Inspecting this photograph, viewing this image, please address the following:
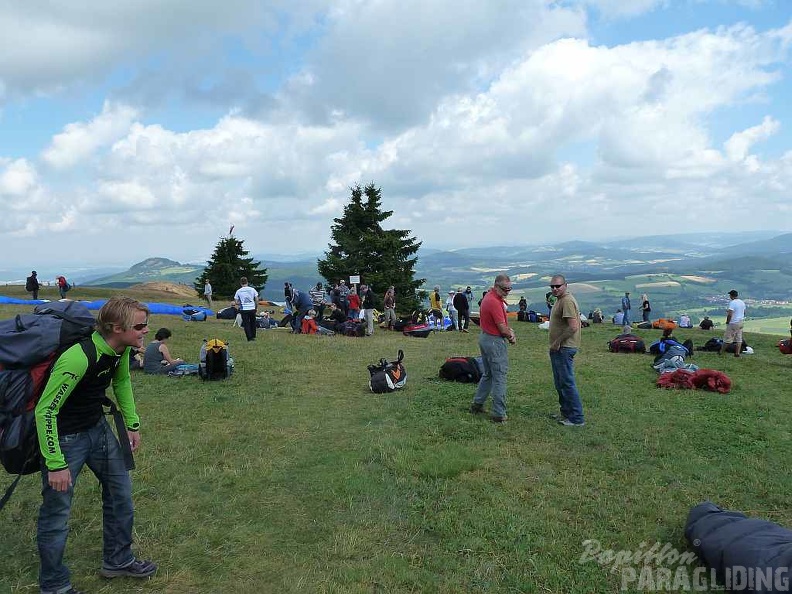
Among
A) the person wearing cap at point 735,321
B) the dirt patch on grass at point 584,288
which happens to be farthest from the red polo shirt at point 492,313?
the dirt patch on grass at point 584,288

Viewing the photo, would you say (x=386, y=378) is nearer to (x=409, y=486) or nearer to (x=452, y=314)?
(x=409, y=486)

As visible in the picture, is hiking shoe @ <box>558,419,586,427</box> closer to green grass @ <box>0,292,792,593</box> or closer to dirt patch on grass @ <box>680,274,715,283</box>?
green grass @ <box>0,292,792,593</box>

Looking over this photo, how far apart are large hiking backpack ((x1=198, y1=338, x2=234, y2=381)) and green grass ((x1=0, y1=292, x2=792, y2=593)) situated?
73 centimetres

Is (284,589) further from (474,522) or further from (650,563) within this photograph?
(650,563)

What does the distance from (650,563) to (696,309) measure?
128 metres

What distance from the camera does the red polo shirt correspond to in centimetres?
865

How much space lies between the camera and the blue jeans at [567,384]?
8828mm

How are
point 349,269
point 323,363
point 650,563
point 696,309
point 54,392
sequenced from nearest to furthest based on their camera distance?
point 54,392 < point 650,563 < point 323,363 < point 349,269 < point 696,309

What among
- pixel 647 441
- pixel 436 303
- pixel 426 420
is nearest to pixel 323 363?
pixel 426 420

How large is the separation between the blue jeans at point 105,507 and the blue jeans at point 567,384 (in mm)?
7138

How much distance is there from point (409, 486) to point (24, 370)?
4.48 meters

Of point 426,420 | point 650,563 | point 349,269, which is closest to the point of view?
point 650,563

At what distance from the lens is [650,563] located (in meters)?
4.68

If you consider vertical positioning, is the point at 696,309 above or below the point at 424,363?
below
